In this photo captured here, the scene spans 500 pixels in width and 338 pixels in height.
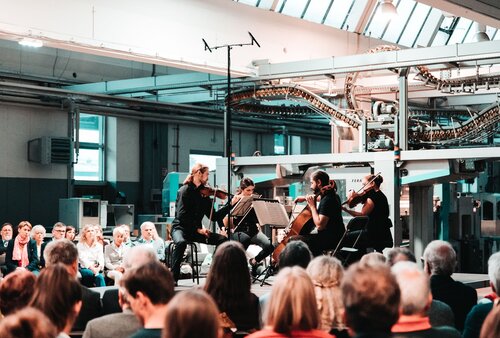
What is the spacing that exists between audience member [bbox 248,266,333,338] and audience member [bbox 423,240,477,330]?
193 cm

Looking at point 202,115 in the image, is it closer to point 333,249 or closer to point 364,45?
point 364,45

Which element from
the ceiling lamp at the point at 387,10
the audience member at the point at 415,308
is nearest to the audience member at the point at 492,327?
the audience member at the point at 415,308

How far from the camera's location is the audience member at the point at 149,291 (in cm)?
345

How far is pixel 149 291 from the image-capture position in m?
3.46

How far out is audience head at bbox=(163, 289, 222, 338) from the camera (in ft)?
8.14

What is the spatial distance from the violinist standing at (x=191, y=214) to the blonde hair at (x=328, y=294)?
13.9 ft

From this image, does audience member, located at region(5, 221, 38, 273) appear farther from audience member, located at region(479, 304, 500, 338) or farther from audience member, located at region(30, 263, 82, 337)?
audience member, located at region(479, 304, 500, 338)

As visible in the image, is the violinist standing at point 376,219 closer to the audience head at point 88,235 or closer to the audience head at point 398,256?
the audience head at point 88,235

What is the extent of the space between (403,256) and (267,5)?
9768 mm

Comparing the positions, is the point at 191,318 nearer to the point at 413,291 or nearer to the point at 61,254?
the point at 413,291

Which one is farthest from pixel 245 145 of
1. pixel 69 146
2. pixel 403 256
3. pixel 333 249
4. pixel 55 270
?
pixel 55 270

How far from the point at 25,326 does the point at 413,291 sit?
5.43 feet

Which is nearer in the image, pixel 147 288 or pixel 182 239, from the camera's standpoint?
pixel 147 288

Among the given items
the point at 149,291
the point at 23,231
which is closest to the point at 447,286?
the point at 149,291
